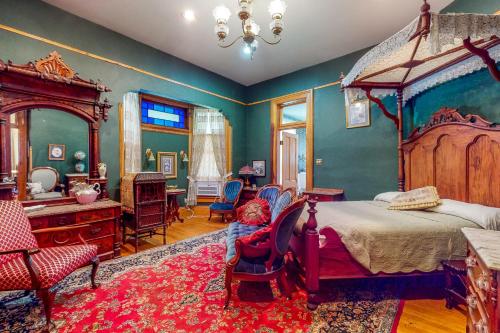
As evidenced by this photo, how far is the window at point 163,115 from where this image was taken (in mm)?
5543

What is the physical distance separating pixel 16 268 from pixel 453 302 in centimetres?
392

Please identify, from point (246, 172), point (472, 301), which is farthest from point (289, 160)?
point (472, 301)

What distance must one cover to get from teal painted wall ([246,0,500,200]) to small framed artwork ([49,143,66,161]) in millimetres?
4704

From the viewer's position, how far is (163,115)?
591 cm

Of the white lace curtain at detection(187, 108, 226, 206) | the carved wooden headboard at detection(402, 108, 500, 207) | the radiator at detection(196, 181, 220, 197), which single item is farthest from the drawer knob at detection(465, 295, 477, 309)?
the radiator at detection(196, 181, 220, 197)

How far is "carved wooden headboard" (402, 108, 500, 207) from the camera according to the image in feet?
8.06

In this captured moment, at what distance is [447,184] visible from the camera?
2.93m

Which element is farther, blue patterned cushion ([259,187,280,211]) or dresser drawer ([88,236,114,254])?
blue patterned cushion ([259,187,280,211])

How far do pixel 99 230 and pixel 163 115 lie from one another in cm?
363

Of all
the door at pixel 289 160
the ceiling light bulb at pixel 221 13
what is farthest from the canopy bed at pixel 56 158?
the door at pixel 289 160

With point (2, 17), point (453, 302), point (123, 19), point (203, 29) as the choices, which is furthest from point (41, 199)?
point (453, 302)

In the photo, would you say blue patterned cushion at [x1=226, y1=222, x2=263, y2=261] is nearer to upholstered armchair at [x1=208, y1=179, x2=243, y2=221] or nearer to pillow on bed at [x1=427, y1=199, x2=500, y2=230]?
upholstered armchair at [x1=208, y1=179, x2=243, y2=221]

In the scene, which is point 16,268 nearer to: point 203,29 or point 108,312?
point 108,312

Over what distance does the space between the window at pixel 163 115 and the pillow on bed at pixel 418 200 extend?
17.5 feet
